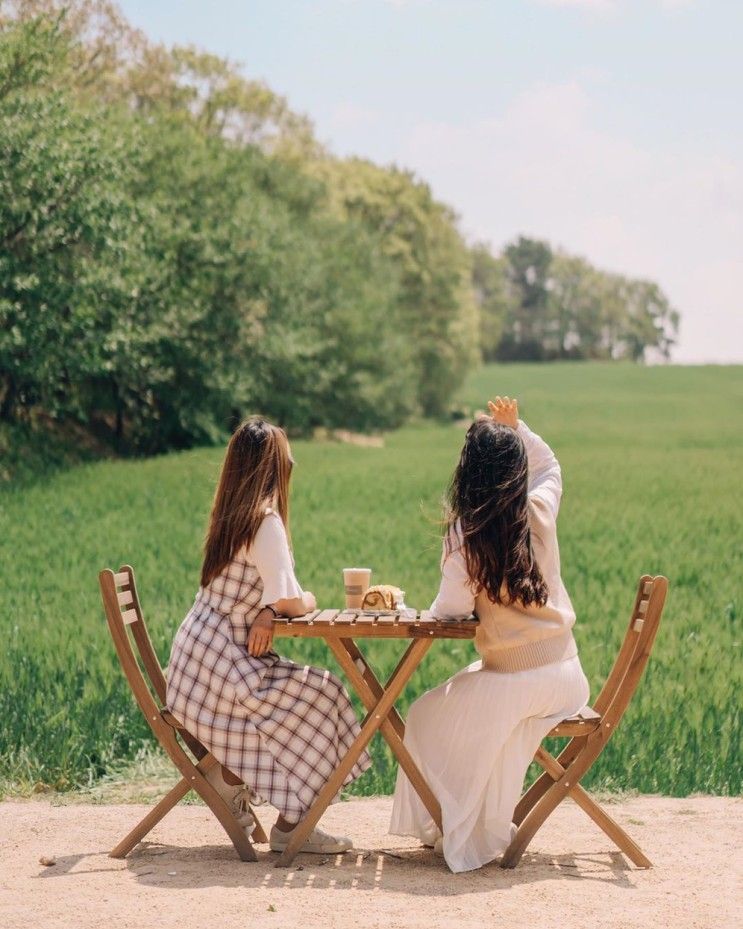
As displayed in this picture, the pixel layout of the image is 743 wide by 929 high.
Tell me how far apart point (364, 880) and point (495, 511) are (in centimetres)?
156

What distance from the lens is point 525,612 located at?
6.07m

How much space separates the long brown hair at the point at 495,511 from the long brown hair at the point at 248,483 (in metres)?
0.75

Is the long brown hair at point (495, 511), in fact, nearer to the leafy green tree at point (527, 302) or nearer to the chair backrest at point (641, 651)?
the chair backrest at point (641, 651)

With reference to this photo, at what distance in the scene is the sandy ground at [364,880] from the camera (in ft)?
17.3

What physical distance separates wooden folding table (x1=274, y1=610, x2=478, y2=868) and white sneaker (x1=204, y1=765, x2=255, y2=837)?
32 cm

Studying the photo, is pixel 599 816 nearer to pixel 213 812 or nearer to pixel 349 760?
pixel 349 760

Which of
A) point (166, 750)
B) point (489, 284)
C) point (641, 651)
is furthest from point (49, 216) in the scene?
point (489, 284)

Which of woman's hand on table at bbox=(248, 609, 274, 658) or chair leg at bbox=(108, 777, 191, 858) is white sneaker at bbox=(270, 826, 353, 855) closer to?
chair leg at bbox=(108, 777, 191, 858)

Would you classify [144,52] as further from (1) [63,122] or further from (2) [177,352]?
(1) [63,122]

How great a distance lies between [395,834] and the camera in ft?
21.1

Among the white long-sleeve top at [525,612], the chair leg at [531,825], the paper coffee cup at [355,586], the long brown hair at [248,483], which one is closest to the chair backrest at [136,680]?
the long brown hair at [248,483]

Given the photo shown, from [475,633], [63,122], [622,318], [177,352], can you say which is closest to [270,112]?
[177,352]

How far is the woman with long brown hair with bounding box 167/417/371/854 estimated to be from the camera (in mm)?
6066

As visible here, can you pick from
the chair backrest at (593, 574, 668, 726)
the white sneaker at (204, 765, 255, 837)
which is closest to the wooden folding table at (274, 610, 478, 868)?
the white sneaker at (204, 765, 255, 837)
